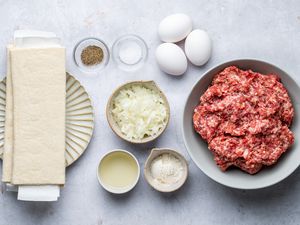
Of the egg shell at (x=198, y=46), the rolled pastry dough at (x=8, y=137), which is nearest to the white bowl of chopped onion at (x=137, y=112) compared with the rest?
the egg shell at (x=198, y=46)

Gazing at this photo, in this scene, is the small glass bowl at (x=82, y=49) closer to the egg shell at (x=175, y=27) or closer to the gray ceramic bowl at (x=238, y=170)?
the egg shell at (x=175, y=27)

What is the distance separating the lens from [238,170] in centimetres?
206

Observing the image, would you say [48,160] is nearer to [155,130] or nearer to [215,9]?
[155,130]

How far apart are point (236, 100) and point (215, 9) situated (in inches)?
21.5

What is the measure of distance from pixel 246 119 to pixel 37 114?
90 centimetres

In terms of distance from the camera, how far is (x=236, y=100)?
77.0 inches

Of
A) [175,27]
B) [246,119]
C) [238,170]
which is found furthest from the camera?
[175,27]

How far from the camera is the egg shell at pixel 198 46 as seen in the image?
216 centimetres

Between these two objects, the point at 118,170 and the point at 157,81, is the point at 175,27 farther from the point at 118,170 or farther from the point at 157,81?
the point at 118,170

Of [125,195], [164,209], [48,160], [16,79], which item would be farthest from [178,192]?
[16,79]

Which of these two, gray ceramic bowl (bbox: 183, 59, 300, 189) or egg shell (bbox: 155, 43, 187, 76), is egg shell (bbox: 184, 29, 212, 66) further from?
gray ceramic bowl (bbox: 183, 59, 300, 189)

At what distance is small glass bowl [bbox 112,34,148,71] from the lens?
229 cm

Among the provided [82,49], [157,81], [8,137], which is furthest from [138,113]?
[8,137]

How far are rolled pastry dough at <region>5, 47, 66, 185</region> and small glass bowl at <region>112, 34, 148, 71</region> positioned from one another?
0.96ft
